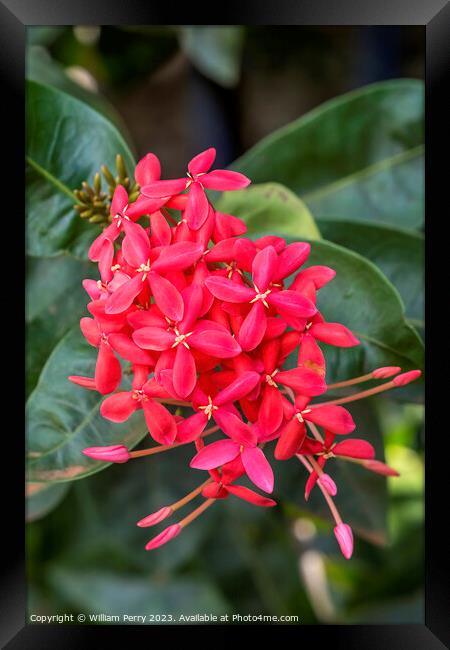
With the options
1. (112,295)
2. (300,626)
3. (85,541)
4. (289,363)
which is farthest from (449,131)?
(85,541)

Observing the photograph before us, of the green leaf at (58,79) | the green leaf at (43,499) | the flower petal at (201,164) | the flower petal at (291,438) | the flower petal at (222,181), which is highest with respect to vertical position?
the green leaf at (58,79)

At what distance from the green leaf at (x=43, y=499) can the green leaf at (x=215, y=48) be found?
52 centimetres

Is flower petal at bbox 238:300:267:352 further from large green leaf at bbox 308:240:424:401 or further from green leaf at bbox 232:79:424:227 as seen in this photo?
green leaf at bbox 232:79:424:227

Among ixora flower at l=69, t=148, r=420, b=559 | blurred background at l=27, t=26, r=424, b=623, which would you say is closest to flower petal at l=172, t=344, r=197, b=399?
ixora flower at l=69, t=148, r=420, b=559

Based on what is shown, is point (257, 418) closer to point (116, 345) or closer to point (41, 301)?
point (116, 345)

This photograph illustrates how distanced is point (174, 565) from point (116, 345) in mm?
571

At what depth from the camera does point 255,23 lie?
0.84m

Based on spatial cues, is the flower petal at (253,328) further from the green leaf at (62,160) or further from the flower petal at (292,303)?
the green leaf at (62,160)

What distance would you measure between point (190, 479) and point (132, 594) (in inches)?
8.4

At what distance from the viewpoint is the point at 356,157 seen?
0.92 metres

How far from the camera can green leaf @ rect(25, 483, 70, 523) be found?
910mm

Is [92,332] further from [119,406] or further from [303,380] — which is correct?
[303,380]

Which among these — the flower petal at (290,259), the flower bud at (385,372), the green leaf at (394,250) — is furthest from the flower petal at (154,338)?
the green leaf at (394,250)

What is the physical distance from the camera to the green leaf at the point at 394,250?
845 mm
